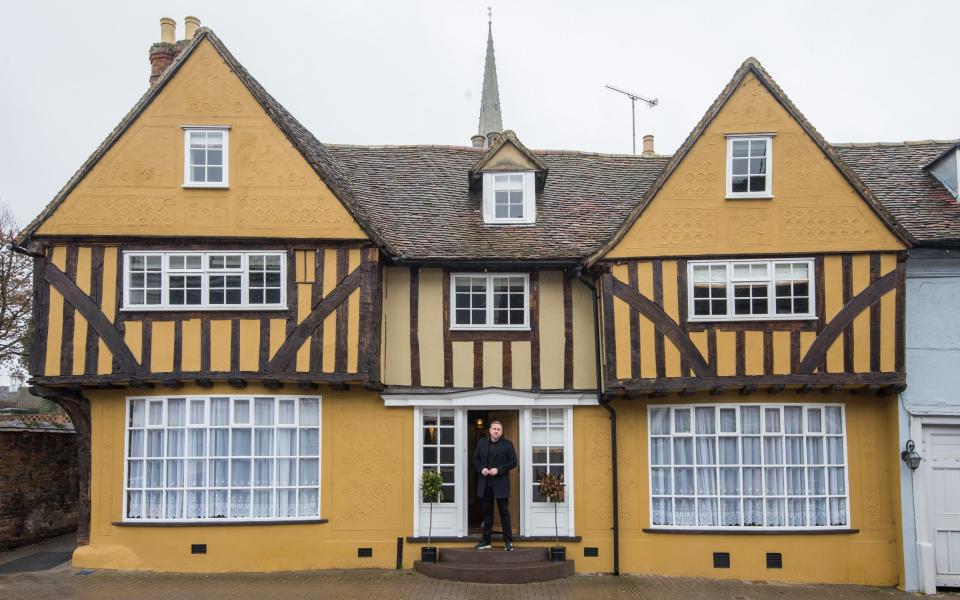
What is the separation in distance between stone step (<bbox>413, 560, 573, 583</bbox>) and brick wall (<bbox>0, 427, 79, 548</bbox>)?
8.75 metres

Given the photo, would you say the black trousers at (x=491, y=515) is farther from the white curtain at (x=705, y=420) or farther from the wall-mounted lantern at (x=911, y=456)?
Answer: the wall-mounted lantern at (x=911, y=456)

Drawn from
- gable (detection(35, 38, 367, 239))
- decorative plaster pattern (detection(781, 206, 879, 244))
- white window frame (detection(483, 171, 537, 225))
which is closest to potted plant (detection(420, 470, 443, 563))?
gable (detection(35, 38, 367, 239))

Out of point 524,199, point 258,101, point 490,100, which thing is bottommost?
point 524,199

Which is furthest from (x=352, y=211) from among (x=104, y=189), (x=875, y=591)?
(x=875, y=591)

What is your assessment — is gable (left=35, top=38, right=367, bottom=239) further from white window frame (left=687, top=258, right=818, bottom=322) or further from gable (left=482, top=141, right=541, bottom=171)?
white window frame (left=687, top=258, right=818, bottom=322)

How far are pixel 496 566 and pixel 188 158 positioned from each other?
8971 millimetres

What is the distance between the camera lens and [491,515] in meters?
14.6

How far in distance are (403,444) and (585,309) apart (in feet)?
13.8

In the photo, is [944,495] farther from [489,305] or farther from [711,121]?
[489,305]

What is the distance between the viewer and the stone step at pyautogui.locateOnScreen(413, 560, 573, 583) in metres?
13.6

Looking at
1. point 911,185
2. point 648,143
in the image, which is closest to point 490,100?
point 648,143

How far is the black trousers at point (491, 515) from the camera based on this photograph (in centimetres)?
1429

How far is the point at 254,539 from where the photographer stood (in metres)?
Result: 14.3

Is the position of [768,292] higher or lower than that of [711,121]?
lower
